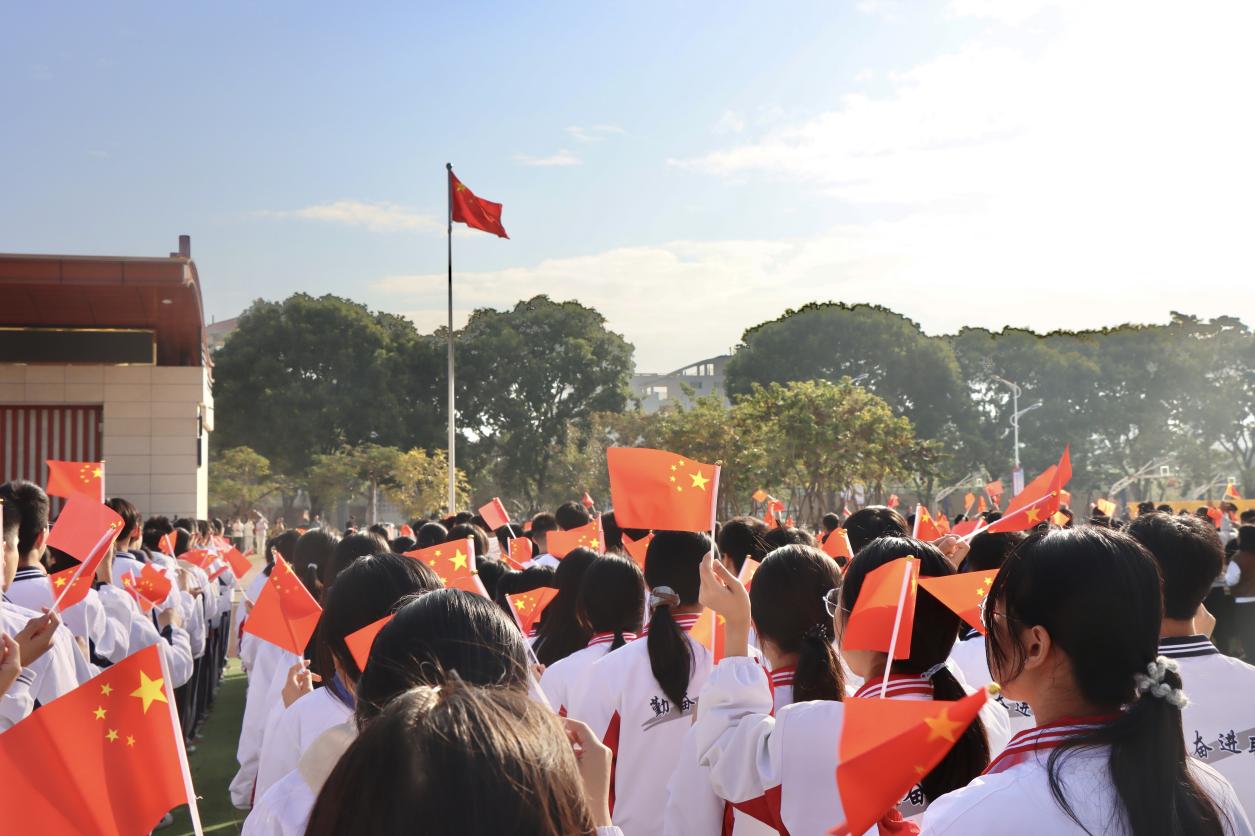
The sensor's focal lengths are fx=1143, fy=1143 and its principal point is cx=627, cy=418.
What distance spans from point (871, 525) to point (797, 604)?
211 centimetres

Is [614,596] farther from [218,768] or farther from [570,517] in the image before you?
[218,768]

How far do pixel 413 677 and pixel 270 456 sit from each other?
140 feet

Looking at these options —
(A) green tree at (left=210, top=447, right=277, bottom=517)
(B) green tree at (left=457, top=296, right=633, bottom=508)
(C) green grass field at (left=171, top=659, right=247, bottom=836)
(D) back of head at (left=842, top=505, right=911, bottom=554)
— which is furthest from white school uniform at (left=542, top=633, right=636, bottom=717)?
(B) green tree at (left=457, top=296, right=633, bottom=508)

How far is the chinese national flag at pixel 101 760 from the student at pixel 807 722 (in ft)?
3.99

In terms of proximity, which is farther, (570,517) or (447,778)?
(570,517)

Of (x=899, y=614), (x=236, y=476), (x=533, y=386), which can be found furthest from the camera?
(x=533, y=386)

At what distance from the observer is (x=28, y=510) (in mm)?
4480

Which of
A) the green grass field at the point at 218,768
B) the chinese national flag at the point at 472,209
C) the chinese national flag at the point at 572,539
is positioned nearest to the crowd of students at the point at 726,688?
the chinese national flag at the point at 572,539

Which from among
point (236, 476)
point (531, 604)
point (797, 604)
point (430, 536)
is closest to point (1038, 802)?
point (797, 604)

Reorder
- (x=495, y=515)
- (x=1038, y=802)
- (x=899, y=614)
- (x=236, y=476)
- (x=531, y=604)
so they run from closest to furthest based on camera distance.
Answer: (x=1038, y=802) → (x=899, y=614) → (x=531, y=604) → (x=495, y=515) → (x=236, y=476)

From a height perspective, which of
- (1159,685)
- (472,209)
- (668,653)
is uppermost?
(472,209)

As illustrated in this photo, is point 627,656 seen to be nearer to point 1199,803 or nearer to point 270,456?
point 1199,803

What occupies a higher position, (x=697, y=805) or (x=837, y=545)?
(x=837, y=545)

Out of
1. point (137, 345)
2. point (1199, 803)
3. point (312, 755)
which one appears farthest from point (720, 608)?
point (137, 345)
